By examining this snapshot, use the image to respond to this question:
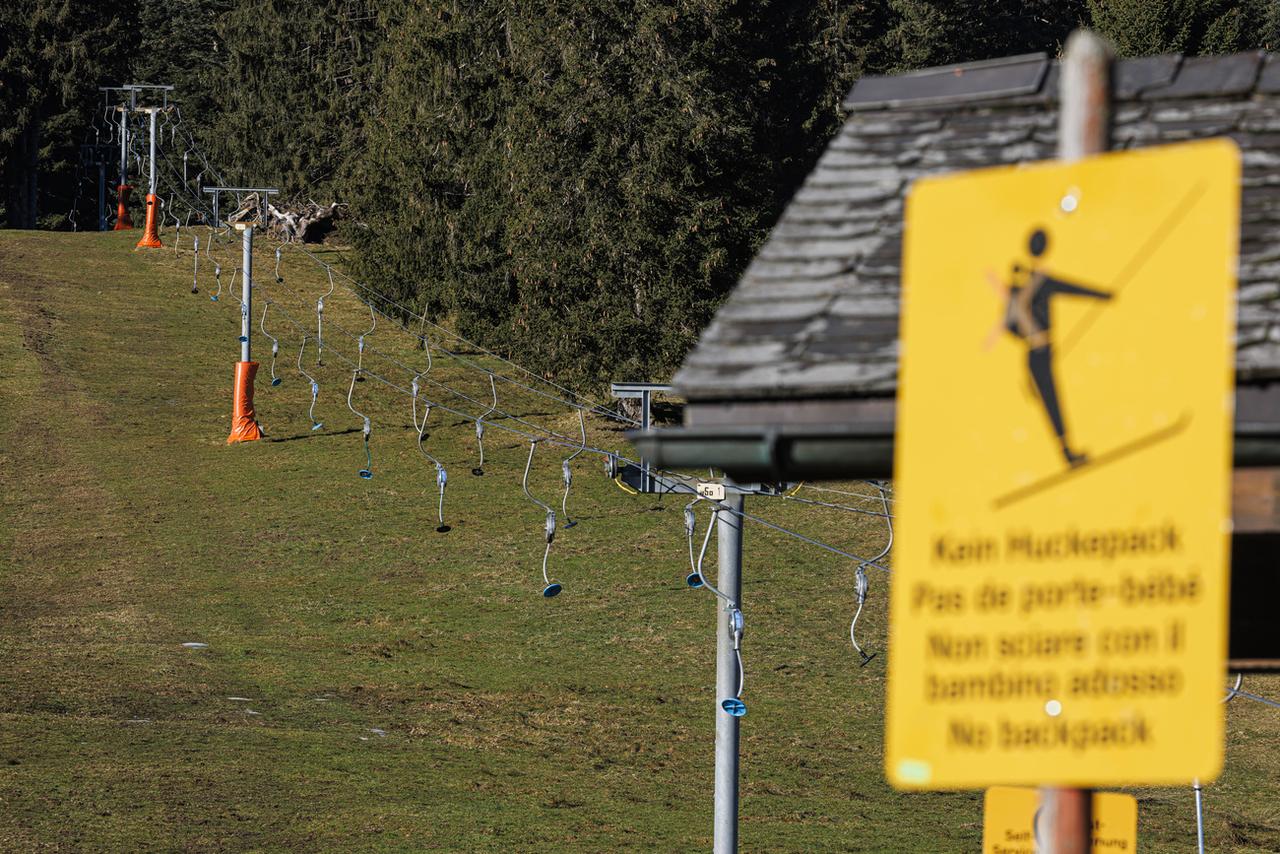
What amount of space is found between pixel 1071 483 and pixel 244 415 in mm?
33128

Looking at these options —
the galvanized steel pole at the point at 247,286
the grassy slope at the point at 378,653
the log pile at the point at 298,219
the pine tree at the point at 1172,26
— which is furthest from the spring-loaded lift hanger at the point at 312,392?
the pine tree at the point at 1172,26

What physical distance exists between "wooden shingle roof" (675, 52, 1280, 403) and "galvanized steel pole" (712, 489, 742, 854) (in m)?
5.87

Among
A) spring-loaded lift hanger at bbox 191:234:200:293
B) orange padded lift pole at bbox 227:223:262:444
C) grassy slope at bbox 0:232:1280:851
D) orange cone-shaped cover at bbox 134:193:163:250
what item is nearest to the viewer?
grassy slope at bbox 0:232:1280:851

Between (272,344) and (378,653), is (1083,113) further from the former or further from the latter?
(272,344)

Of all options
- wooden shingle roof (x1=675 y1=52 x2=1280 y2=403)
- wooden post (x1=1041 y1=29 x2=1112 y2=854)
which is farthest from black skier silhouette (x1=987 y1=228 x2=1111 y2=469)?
wooden shingle roof (x1=675 y1=52 x2=1280 y2=403)

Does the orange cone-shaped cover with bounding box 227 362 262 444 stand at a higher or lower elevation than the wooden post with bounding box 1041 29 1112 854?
higher

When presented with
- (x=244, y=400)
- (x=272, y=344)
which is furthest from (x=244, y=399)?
(x=272, y=344)

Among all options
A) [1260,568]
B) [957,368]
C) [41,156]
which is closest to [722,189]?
[1260,568]

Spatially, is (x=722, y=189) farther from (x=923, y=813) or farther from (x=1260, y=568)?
(x=1260, y=568)

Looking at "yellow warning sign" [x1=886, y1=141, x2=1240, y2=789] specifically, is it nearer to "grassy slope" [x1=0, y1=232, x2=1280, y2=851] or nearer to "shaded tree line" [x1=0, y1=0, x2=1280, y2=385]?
"grassy slope" [x1=0, y1=232, x2=1280, y2=851]

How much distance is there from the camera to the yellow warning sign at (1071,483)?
3.16 m

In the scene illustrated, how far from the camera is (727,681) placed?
12.1 meters

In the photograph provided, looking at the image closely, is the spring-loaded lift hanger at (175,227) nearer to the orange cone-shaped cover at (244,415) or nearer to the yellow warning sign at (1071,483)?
the orange cone-shaped cover at (244,415)

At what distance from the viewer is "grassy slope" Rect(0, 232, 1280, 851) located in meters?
16.5
